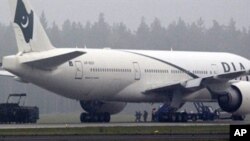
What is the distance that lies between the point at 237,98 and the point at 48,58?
13.1m

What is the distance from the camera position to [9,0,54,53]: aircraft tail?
211 ft

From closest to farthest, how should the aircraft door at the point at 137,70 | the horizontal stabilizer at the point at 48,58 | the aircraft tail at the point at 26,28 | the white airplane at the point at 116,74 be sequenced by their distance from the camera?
the horizontal stabilizer at the point at 48,58, the white airplane at the point at 116,74, the aircraft tail at the point at 26,28, the aircraft door at the point at 137,70

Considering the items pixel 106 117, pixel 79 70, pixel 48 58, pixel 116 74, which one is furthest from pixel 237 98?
pixel 48 58

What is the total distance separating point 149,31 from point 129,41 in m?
14.8

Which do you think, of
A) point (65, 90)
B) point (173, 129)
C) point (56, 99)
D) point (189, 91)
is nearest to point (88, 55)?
point (65, 90)

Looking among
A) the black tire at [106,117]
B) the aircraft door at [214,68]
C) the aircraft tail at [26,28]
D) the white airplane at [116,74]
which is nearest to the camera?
the white airplane at [116,74]

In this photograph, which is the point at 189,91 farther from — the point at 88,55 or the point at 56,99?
the point at 56,99

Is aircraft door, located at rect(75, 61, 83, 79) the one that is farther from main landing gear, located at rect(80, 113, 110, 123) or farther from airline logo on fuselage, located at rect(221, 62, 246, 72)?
airline logo on fuselage, located at rect(221, 62, 246, 72)

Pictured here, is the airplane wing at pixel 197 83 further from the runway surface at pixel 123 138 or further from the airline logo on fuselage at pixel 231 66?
the runway surface at pixel 123 138

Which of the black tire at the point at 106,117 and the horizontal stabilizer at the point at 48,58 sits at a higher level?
the horizontal stabilizer at the point at 48,58

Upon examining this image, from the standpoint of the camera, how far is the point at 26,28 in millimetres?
64562

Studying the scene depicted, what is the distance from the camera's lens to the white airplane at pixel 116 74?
6381 cm

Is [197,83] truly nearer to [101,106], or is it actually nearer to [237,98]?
[237,98]

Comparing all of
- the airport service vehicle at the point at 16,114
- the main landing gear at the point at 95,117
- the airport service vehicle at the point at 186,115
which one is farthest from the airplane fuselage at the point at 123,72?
the airport service vehicle at the point at 16,114
